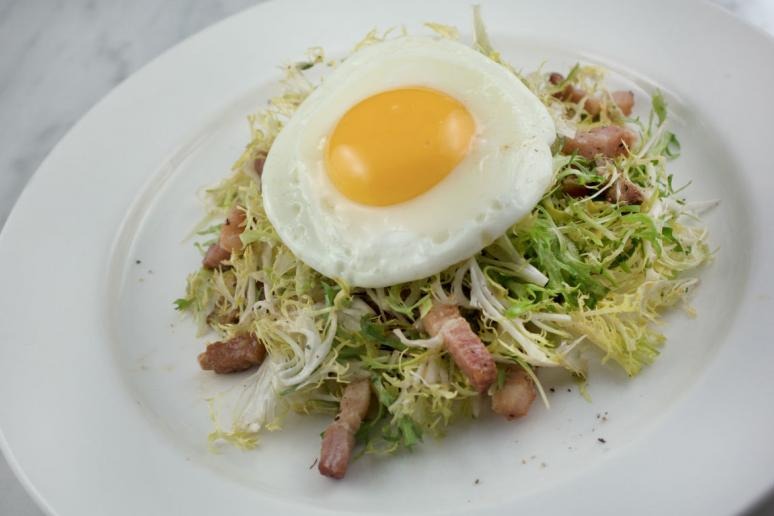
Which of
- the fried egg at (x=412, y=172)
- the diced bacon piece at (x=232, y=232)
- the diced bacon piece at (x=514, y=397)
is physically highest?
the fried egg at (x=412, y=172)

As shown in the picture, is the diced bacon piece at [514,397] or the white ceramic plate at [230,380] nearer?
the white ceramic plate at [230,380]

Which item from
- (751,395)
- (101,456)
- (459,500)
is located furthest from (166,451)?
(751,395)

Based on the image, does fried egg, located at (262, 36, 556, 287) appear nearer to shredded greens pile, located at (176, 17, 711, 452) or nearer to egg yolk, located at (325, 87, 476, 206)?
egg yolk, located at (325, 87, 476, 206)

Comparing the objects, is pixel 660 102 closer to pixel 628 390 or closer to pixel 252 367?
pixel 628 390

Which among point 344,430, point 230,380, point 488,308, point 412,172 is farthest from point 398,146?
point 230,380

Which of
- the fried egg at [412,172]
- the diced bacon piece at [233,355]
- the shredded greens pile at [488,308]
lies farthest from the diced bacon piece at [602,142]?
the diced bacon piece at [233,355]

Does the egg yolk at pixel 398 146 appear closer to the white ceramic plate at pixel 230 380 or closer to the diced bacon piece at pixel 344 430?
the diced bacon piece at pixel 344 430
